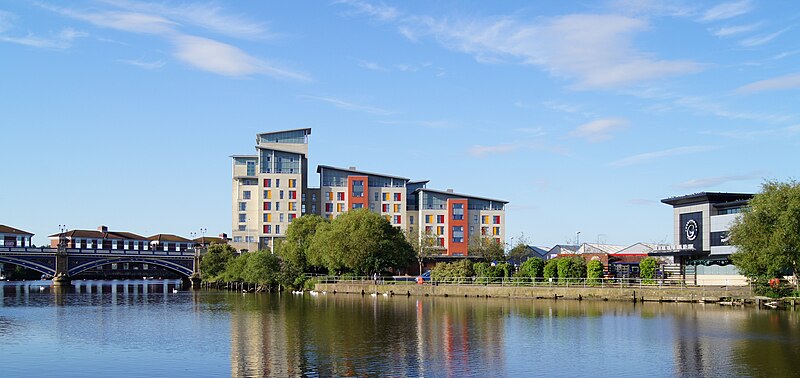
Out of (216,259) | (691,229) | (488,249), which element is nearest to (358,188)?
(488,249)

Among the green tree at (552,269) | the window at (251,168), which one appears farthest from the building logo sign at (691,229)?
the window at (251,168)

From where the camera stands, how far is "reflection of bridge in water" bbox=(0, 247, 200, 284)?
14900 cm

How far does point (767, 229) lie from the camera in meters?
72.2

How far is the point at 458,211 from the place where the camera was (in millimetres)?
162125

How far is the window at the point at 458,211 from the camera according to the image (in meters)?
162

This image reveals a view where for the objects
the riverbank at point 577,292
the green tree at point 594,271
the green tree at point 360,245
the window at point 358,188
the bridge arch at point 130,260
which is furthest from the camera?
the window at point 358,188

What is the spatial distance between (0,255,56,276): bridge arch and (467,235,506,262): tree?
272 feet

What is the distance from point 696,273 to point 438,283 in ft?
103

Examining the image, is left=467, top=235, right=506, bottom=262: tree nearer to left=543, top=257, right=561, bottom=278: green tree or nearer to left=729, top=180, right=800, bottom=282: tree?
left=543, top=257, right=561, bottom=278: green tree

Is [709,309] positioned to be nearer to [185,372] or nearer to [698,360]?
[698,360]

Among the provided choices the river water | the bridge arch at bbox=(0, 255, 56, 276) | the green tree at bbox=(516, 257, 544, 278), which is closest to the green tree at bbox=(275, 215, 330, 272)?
the green tree at bbox=(516, 257, 544, 278)

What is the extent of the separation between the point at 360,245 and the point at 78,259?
77417 millimetres

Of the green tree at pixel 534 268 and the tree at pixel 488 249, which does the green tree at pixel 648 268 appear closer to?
the green tree at pixel 534 268

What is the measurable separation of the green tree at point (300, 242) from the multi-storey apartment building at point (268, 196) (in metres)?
25.0
